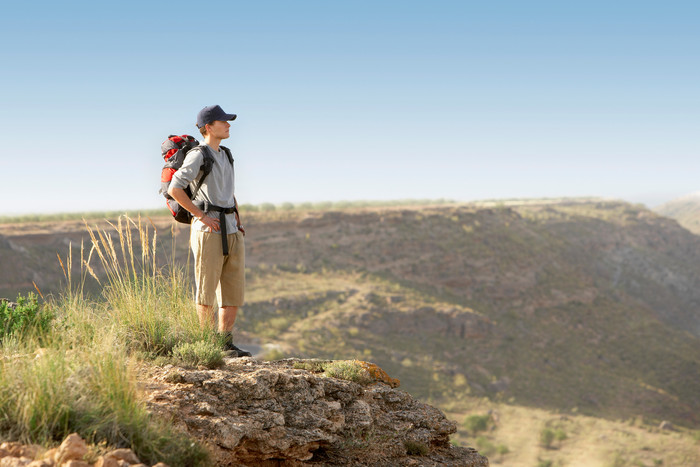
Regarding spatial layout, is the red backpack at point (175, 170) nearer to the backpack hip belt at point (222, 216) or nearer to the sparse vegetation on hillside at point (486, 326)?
the backpack hip belt at point (222, 216)

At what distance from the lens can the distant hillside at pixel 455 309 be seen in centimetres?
2561

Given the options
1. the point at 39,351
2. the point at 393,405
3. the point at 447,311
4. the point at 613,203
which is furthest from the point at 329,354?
the point at 613,203

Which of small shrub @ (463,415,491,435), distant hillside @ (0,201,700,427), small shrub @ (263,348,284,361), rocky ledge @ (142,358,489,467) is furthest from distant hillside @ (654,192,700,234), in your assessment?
rocky ledge @ (142,358,489,467)

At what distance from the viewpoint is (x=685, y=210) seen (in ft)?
397

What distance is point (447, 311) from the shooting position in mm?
29688

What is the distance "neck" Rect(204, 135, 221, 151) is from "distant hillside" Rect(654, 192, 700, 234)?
338 ft

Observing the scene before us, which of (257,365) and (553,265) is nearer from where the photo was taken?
(257,365)

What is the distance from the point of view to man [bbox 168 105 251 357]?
428 centimetres

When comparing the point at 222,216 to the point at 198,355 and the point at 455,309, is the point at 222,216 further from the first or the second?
the point at 455,309

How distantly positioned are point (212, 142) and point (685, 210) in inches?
5449

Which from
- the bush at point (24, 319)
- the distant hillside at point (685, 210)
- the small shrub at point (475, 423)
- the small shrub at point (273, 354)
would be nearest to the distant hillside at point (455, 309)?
the small shrub at point (273, 354)

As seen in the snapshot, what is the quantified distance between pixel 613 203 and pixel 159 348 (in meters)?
76.1

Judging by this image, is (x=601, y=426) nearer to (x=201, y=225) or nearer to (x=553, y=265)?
(x=553, y=265)

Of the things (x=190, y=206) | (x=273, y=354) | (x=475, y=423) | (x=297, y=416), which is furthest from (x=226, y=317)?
(x=475, y=423)
